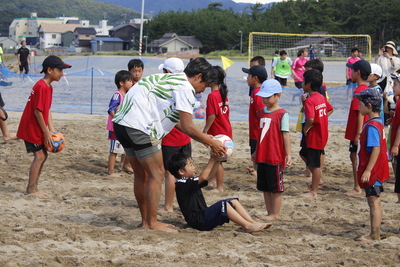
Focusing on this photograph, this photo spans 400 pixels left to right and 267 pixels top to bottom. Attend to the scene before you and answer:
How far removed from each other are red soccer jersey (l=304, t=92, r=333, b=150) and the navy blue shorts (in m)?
2.21

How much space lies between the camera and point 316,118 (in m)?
6.69

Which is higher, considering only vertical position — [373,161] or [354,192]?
[373,161]

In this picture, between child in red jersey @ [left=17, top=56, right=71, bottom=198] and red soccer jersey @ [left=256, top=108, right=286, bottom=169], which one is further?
child in red jersey @ [left=17, top=56, right=71, bottom=198]

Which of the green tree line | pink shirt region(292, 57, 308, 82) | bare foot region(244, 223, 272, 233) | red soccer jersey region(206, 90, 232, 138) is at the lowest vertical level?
bare foot region(244, 223, 272, 233)

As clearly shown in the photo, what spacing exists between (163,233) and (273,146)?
1652 millimetres

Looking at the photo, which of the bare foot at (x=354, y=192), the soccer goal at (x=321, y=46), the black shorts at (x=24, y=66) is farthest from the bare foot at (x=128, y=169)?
the soccer goal at (x=321, y=46)

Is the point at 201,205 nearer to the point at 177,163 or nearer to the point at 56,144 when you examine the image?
the point at 177,163

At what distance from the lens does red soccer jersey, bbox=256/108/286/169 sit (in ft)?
18.4

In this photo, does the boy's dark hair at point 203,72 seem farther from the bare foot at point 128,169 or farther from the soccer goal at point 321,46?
the soccer goal at point 321,46

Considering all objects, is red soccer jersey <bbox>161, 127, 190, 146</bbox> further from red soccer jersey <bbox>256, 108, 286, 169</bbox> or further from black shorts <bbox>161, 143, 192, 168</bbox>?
red soccer jersey <bbox>256, 108, 286, 169</bbox>

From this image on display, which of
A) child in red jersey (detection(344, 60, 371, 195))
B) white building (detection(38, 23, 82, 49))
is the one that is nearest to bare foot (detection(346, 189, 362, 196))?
child in red jersey (detection(344, 60, 371, 195))

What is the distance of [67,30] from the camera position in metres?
140

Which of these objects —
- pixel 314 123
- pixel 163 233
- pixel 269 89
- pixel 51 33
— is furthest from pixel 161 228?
pixel 51 33

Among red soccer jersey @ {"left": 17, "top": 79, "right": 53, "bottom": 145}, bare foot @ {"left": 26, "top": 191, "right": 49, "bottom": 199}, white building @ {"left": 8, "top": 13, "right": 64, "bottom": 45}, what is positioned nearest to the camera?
red soccer jersey @ {"left": 17, "top": 79, "right": 53, "bottom": 145}
